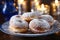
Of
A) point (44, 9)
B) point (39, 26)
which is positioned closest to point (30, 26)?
point (39, 26)

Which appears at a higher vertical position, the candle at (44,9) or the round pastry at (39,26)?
the candle at (44,9)

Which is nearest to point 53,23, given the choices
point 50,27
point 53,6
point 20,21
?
point 50,27

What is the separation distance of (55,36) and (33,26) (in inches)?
4.2

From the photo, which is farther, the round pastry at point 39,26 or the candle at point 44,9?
the candle at point 44,9

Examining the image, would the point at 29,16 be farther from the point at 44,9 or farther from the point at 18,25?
the point at 44,9

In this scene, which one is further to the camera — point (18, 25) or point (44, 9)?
point (44, 9)

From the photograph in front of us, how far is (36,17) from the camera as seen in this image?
2.06ft

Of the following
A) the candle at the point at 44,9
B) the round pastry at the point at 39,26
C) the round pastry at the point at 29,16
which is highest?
the candle at the point at 44,9

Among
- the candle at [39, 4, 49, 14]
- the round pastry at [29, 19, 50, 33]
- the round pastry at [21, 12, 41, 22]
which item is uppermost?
the candle at [39, 4, 49, 14]

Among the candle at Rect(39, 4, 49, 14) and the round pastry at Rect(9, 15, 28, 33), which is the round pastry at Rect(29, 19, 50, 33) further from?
the candle at Rect(39, 4, 49, 14)

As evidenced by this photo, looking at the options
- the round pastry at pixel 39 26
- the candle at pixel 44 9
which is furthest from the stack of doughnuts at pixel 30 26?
the candle at pixel 44 9

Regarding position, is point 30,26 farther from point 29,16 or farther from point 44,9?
point 44,9

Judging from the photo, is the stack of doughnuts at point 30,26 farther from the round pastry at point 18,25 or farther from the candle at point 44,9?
the candle at point 44,9

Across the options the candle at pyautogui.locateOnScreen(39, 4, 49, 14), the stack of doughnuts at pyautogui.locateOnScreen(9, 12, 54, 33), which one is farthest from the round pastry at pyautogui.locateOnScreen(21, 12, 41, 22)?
the candle at pyautogui.locateOnScreen(39, 4, 49, 14)
